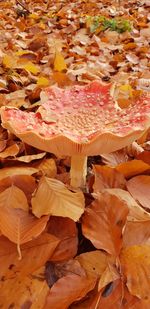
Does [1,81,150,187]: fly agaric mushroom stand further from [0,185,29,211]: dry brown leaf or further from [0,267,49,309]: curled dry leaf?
[0,267,49,309]: curled dry leaf

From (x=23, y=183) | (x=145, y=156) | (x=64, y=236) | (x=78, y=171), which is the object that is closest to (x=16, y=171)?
(x=23, y=183)

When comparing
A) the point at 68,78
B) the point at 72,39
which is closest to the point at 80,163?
the point at 68,78

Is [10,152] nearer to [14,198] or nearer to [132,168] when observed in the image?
[14,198]

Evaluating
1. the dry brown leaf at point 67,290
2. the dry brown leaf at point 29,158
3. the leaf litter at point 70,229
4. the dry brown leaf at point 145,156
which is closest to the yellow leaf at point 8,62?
the leaf litter at point 70,229

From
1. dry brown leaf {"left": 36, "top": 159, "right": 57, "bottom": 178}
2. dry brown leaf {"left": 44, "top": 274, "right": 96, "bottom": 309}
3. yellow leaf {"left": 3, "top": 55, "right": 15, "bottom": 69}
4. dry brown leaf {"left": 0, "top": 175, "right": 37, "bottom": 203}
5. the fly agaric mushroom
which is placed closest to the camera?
dry brown leaf {"left": 44, "top": 274, "right": 96, "bottom": 309}

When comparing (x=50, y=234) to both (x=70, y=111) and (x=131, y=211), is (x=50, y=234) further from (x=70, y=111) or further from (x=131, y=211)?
(x=70, y=111)

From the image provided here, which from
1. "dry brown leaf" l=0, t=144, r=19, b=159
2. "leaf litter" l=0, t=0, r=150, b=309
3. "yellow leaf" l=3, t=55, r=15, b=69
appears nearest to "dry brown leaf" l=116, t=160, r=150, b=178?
"leaf litter" l=0, t=0, r=150, b=309
